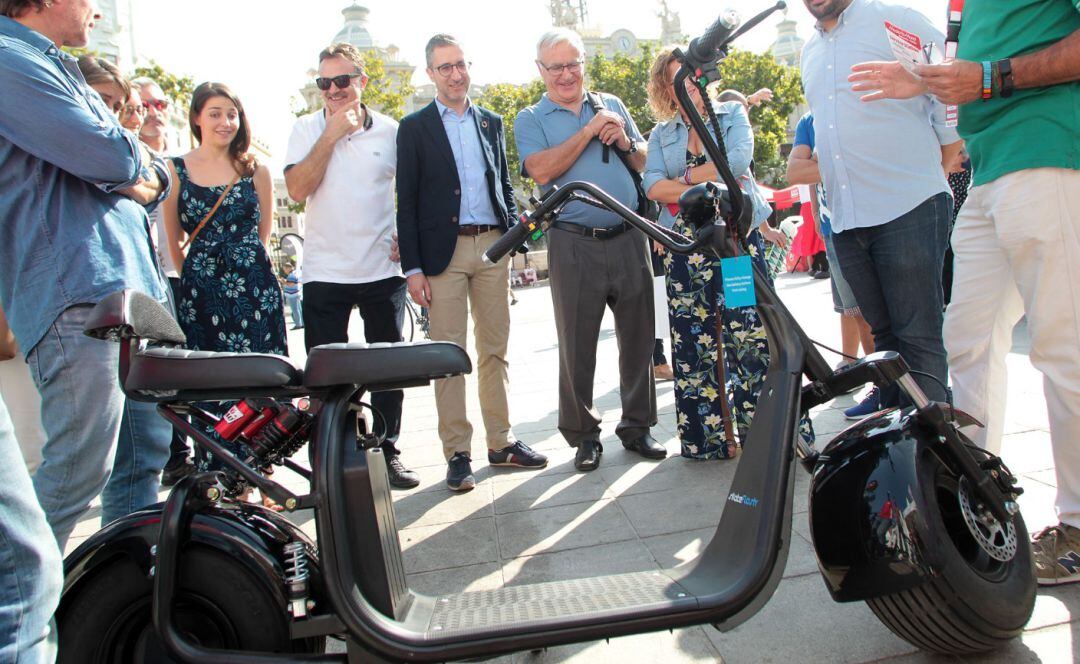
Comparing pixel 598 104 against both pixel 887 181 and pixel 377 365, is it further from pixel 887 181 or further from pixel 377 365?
pixel 377 365

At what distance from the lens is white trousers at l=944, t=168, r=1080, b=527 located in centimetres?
239

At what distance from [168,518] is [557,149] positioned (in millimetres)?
2804

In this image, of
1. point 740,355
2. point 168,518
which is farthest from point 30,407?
point 740,355

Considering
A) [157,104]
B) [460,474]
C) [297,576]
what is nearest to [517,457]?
[460,474]

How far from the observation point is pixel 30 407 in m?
3.15

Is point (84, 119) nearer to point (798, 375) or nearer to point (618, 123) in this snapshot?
point (798, 375)

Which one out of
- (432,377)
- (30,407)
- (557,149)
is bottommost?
(30,407)

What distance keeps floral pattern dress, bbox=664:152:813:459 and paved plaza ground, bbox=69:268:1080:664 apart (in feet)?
0.63

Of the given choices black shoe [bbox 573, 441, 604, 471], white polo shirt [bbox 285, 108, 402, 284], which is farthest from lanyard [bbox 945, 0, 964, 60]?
white polo shirt [bbox 285, 108, 402, 284]

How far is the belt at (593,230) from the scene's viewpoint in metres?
4.06

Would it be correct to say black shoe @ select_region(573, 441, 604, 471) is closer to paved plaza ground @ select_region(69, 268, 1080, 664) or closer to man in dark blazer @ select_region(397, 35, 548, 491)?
paved plaza ground @ select_region(69, 268, 1080, 664)

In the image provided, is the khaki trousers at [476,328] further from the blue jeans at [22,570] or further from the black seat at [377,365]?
the blue jeans at [22,570]

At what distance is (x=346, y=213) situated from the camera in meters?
4.04

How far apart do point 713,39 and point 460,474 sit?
2.65 meters
